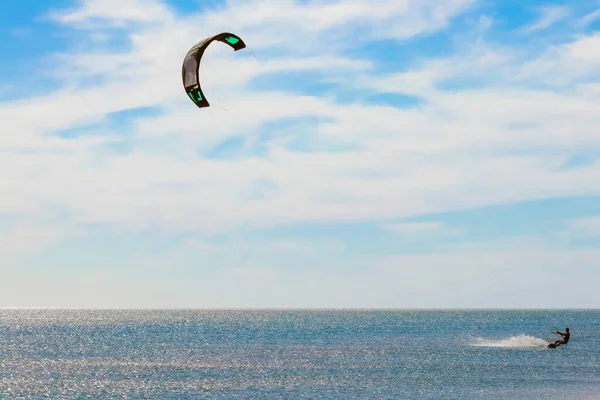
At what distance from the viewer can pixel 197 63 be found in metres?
28.2

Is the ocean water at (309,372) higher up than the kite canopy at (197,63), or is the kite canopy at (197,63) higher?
the kite canopy at (197,63)

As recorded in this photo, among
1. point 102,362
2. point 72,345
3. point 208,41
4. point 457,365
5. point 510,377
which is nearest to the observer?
point 208,41

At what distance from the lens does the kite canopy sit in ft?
90.4

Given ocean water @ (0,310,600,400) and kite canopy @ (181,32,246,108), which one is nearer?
kite canopy @ (181,32,246,108)

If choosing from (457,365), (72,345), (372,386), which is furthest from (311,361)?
(72,345)

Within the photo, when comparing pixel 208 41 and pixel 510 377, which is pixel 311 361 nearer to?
pixel 510 377

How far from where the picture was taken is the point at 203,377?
5741cm

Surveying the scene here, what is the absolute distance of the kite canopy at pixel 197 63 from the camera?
1085 inches

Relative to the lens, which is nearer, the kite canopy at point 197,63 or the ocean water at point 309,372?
the kite canopy at point 197,63

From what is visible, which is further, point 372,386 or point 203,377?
point 203,377

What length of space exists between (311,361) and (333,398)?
2437cm

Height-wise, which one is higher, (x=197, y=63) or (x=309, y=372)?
(x=197, y=63)

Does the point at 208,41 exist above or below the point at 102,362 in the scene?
above

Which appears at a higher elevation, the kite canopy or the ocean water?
the kite canopy
